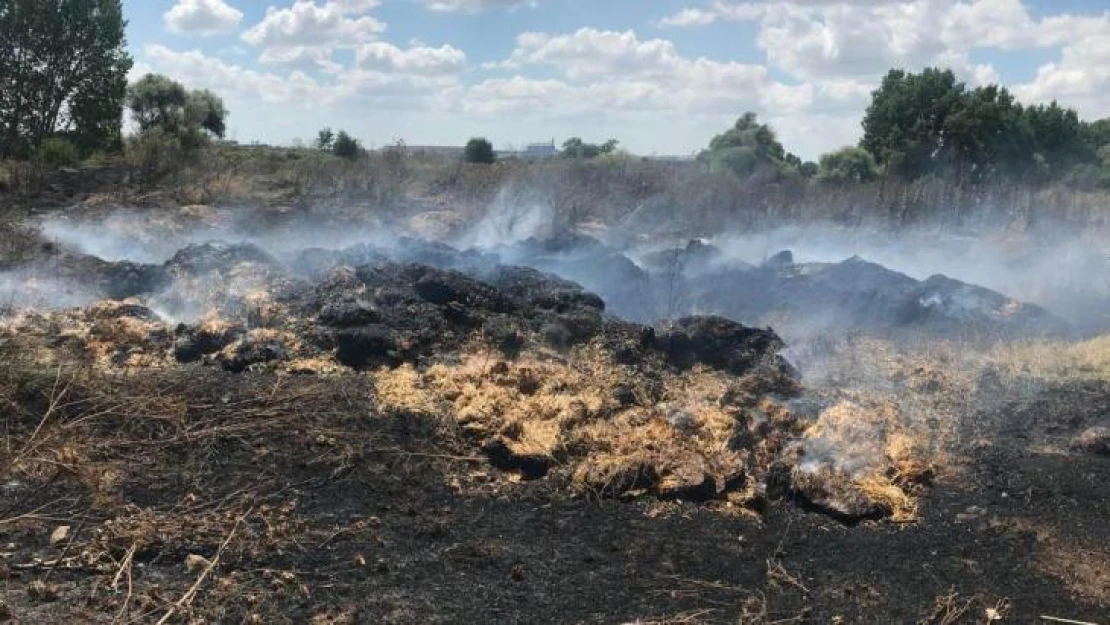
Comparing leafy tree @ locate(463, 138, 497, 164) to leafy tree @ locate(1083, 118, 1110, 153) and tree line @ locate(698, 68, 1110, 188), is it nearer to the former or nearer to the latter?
tree line @ locate(698, 68, 1110, 188)

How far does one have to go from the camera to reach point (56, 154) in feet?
69.0

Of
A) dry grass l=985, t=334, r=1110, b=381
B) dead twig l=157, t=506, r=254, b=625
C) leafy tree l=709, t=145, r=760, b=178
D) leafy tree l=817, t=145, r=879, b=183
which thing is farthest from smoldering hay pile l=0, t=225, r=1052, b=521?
leafy tree l=817, t=145, r=879, b=183

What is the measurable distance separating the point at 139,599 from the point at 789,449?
4671 millimetres

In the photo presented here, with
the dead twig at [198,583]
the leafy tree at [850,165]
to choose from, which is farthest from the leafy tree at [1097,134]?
the dead twig at [198,583]

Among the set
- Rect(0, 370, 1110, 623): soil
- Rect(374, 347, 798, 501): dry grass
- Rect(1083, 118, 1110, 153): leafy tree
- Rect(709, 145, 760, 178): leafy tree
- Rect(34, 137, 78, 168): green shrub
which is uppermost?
Rect(1083, 118, 1110, 153): leafy tree

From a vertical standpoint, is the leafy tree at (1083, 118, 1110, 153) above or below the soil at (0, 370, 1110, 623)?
above

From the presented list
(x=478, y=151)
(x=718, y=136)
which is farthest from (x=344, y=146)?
(x=718, y=136)

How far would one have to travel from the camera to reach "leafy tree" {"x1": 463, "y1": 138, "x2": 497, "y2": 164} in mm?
32369

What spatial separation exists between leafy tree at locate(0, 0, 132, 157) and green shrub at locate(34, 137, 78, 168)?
102 cm

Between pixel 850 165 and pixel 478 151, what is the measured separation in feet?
43.9

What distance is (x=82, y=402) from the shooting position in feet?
21.5

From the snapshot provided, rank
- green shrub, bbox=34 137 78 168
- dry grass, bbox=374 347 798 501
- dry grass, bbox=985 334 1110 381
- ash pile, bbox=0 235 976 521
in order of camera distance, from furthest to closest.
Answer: green shrub, bbox=34 137 78 168
dry grass, bbox=985 334 1110 381
ash pile, bbox=0 235 976 521
dry grass, bbox=374 347 798 501

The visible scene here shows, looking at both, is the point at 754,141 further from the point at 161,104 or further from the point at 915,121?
the point at 161,104

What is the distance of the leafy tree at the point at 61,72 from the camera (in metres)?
21.8
